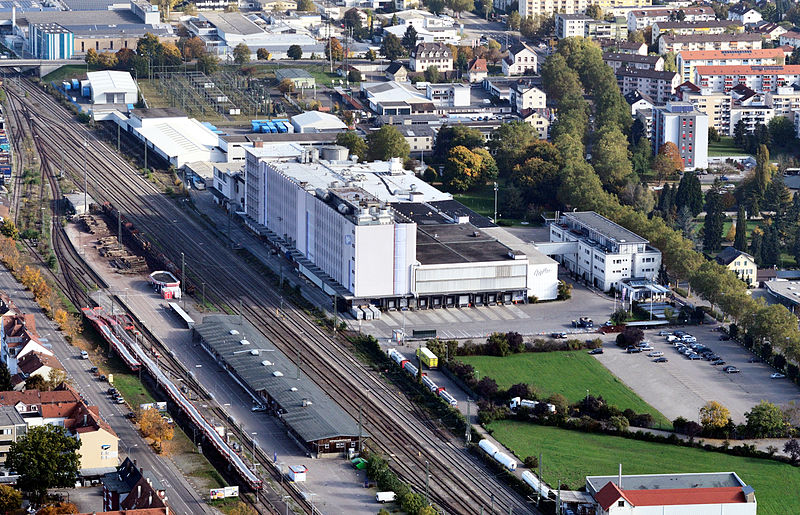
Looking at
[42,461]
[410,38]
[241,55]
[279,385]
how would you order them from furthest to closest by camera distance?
[410,38]
[241,55]
[279,385]
[42,461]

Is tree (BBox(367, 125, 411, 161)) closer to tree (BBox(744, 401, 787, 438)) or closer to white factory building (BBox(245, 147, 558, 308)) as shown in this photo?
white factory building (BBox(245, 147, 558, 308))

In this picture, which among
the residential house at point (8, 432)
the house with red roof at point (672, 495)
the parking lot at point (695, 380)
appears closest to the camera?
the house with red roof at point (672, 495)

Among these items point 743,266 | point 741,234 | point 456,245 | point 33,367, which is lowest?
point 33,367

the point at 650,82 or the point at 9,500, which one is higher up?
the point at 650,82

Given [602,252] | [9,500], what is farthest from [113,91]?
[9,500]

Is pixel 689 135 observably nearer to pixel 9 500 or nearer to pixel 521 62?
pixel 521 62

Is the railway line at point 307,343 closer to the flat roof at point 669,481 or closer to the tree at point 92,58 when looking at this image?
the flat roof at point 669,481

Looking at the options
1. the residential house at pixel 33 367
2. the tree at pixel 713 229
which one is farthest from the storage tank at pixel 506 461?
the tree at pixel 713 229
